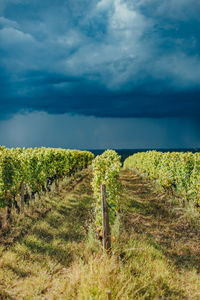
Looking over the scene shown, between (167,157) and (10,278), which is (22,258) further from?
(167,157)

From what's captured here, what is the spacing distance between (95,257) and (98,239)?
1.49 meters

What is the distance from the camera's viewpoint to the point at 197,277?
15.0 feet

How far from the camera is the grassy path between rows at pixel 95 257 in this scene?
369cm

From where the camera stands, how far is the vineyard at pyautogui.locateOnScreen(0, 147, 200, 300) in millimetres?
3828

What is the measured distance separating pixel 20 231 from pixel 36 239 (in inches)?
34.2

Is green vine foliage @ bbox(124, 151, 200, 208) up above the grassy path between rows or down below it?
above

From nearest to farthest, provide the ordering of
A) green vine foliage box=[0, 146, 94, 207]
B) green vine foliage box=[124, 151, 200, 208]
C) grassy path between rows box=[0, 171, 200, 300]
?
1. grassy path between rows box=[0, 171, 200, 300]
2. green vine foliage box=[0, 146, 94, 207]
3. green vine foliage box=[124, 151, 200, 208]

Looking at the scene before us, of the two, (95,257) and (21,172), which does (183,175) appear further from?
(21,172)

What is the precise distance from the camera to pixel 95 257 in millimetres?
4352

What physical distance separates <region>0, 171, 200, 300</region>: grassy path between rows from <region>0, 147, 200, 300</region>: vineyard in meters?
0.02

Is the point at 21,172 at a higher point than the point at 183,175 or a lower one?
higher

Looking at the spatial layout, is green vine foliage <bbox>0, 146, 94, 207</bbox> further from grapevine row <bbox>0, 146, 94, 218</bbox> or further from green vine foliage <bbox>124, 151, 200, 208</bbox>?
green vine foliage <bbox>124, 151, 200, 208</bbox>

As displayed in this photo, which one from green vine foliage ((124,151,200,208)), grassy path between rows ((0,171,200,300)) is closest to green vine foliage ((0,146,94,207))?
grassy path between rows ((0,171,200,300))

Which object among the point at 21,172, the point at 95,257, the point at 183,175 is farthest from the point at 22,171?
the point at 183,175
